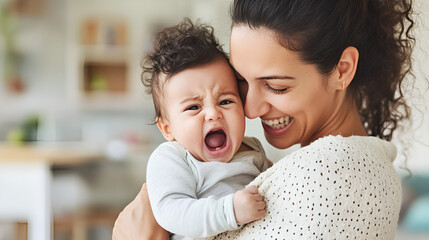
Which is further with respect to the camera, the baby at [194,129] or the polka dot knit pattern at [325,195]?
the baby at [194,129]

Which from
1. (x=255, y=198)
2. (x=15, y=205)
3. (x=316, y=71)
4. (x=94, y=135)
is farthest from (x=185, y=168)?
(x=94, y=135)

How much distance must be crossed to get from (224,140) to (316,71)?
0.25m

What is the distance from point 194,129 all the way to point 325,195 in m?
0.33

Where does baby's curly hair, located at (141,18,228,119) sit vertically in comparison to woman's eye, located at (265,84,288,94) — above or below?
above

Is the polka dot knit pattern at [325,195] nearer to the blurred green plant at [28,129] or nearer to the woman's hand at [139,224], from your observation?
the woman's hand at [139,224]

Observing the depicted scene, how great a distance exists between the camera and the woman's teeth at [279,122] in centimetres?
132

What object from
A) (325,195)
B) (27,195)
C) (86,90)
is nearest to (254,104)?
(325,195)

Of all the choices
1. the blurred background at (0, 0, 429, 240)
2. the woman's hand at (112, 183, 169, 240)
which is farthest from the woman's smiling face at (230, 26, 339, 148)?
the blurred background at (0, 0, 429, 240)

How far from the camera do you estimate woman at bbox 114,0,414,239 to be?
1.06 meters

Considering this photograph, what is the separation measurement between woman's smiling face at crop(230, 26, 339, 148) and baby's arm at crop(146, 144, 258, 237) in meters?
0.21

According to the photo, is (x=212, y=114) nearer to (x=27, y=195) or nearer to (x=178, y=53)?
(x=178, y=53)

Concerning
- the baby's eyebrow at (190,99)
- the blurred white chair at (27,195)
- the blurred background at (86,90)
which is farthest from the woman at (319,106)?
the blurred background at (86,90)

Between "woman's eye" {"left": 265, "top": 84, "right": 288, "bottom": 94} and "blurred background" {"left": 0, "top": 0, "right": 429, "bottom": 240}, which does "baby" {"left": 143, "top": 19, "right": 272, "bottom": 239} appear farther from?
"blurred background" {"left": 0, "top": 0, "right": 429, "bottom": 240}

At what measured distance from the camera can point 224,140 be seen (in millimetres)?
1268
